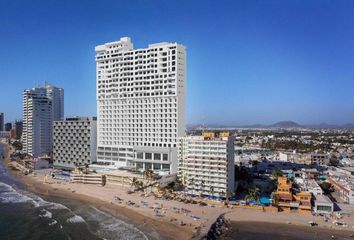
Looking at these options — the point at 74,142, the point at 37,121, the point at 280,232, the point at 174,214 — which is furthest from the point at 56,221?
the point at 37,121

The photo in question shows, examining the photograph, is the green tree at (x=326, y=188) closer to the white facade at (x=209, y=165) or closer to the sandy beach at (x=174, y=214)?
the sandy beach at (x=174, y=214)

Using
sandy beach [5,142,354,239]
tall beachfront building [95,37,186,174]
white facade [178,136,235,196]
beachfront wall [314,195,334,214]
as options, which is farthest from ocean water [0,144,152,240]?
beachfront wall [314,195,334,214]

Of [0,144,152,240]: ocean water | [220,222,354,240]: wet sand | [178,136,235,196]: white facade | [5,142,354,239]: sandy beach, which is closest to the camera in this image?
[220,222,354,240]: wet sand

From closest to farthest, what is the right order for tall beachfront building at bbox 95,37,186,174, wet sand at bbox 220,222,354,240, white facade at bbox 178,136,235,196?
wet sand at bbox 220,222,354,240, white facade at bbox 178,136,235,196, tall beachfront building at bbox 95,37,186,174

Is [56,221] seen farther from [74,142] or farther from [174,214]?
[74,142]

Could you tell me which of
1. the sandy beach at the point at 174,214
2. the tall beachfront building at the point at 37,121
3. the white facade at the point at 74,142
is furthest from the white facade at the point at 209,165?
the tall beachfront building at the point at 37,121

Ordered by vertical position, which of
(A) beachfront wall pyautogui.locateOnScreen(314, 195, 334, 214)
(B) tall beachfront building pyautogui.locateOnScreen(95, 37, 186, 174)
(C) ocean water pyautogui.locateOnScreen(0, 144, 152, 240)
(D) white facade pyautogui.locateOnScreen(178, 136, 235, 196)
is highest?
(B) tall beachfront building pyautogui.locateOnScreen(95, 37, 186, 174)

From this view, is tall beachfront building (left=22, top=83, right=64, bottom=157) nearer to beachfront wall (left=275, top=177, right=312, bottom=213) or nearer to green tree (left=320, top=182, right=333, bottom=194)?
beachfront wall (left=275, top=177, right=312, bottom=213)
